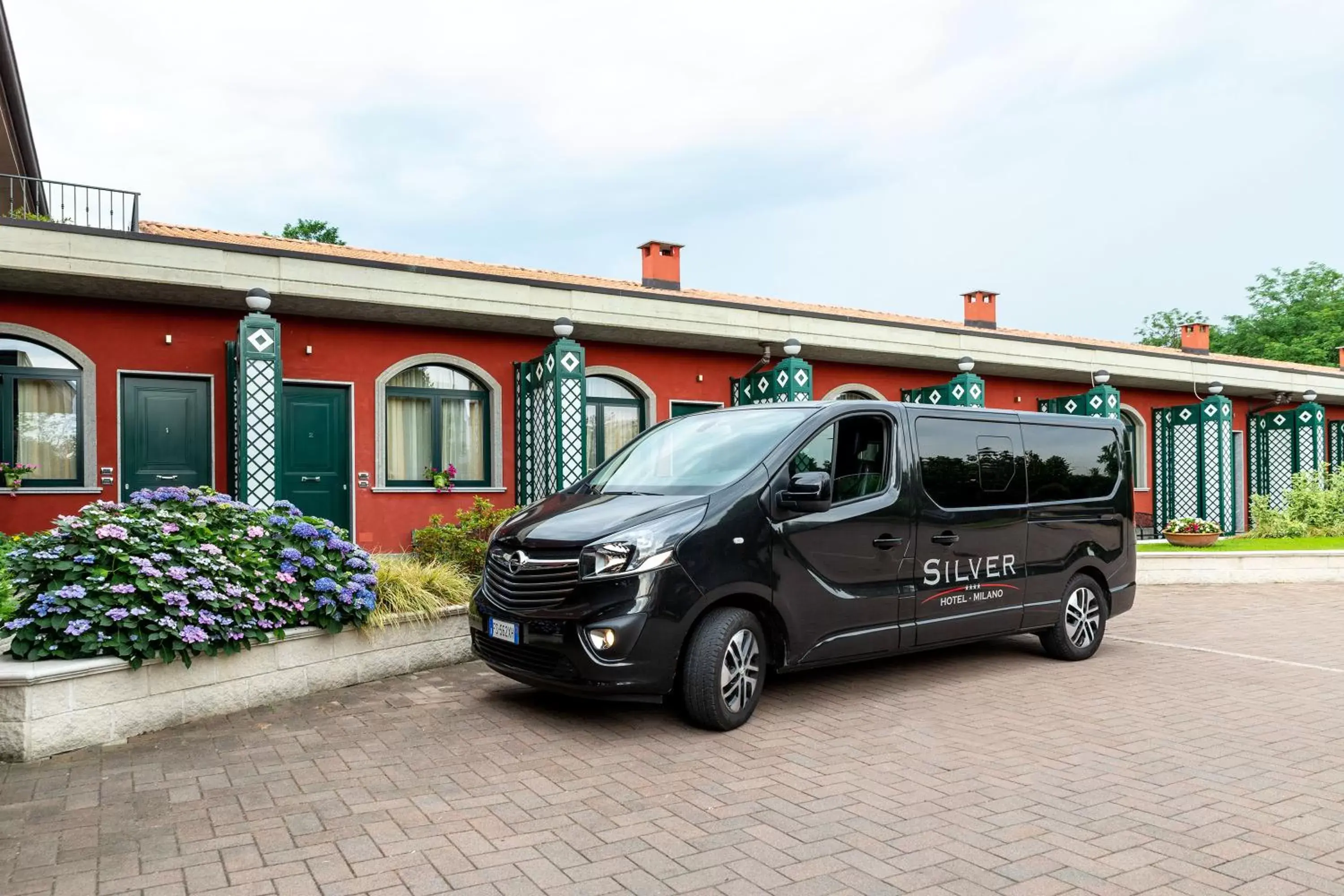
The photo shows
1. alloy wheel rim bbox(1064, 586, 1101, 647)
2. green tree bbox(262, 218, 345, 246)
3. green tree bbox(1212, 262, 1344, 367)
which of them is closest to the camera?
alloy wheel rim bbox(1064, 586, 1101, 647)

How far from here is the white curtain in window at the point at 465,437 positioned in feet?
46.4

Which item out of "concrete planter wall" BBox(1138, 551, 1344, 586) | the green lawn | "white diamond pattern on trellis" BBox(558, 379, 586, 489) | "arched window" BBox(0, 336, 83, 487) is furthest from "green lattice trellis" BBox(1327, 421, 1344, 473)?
"arched window" BBox(0, 336, 83, 487)

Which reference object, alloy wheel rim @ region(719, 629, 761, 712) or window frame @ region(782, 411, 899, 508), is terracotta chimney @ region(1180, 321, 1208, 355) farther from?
alloy wheel rim @ region(719, 629, 761, 712)

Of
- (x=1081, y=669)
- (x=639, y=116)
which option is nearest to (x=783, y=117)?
(x=639, y=116)

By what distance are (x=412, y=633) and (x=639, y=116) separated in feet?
38.2

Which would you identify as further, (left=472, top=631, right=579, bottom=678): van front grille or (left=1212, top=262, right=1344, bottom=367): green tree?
(left=1212, top=262, right=1344, bottom=367): green tree

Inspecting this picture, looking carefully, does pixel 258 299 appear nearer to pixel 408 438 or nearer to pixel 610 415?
pixel 408 438

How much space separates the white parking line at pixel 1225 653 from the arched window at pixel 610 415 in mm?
8309

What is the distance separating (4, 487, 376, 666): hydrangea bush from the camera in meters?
5.37

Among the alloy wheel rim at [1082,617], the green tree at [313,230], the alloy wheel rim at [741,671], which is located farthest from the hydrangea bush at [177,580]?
the green tree at [313,230]

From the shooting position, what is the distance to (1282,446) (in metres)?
23.0

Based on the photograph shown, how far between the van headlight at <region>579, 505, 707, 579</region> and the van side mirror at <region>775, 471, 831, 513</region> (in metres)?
0.78

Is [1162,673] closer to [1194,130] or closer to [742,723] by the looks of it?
[742,723]

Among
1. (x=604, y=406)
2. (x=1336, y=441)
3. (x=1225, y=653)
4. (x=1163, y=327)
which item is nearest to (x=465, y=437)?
(x=604, y=406)
